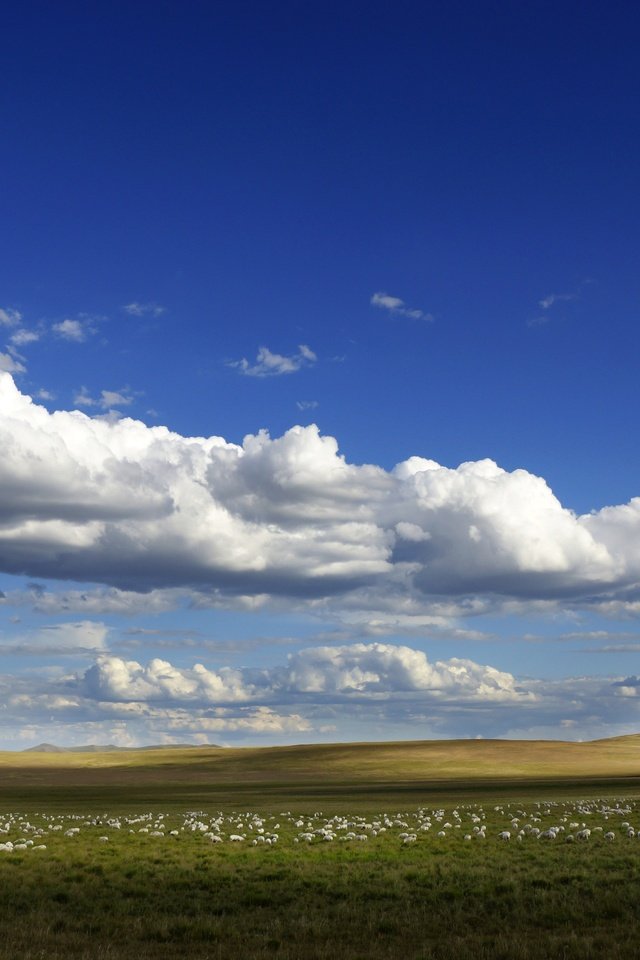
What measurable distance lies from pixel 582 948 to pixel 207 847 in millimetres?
16669

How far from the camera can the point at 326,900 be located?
61.3 ft

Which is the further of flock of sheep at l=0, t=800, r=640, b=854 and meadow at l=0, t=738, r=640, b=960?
flock of sheep at l=0, t=800, r=640, b=854

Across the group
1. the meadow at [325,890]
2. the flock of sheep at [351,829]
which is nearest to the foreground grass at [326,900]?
the meadow at [325,890]

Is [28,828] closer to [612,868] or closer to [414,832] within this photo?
[414,832]

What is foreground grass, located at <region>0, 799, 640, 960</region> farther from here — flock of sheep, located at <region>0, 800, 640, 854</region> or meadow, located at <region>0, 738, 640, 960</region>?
flock of sheep, located at <region>0, 800, 640, 854</region>

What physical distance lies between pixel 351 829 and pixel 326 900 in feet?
49.4

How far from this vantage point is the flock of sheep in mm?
29094

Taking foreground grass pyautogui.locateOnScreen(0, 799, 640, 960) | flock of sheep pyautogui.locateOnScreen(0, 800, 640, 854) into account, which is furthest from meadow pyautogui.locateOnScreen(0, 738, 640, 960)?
flock of sheep pyautogui.locateOnScreen(0, 800, 640, 854)

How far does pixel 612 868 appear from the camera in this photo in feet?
71.4

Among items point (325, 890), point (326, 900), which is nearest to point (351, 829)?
point (325, 890)

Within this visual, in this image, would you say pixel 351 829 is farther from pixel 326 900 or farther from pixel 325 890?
pixel 326 900

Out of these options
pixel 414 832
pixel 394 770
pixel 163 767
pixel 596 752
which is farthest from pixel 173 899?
pixel 596 752

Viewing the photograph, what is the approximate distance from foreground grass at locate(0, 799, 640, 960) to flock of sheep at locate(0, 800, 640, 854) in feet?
3.93

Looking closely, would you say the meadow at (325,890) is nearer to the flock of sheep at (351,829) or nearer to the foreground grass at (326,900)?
the foreground grass at (326,900)
